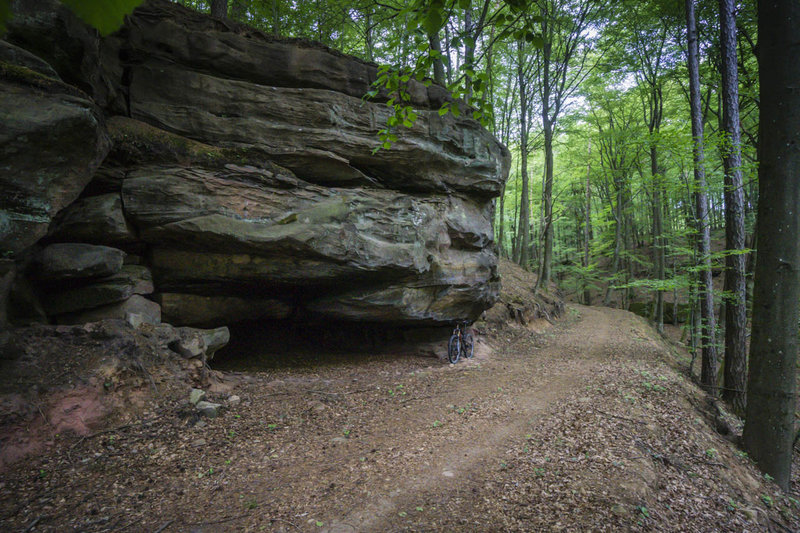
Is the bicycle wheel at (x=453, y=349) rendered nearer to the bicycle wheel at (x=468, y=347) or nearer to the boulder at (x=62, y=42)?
the bicycle wheel at (x=468, y=347)

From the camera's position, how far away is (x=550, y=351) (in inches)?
452

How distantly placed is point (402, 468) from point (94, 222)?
651cm

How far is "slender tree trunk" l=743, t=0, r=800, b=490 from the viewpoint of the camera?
4312mm

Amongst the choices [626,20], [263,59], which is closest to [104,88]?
[263,59]

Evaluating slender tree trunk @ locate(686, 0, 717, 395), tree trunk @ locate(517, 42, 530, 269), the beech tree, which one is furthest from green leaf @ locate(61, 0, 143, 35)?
tree trunk @ locate(517, 42, 530, 269)

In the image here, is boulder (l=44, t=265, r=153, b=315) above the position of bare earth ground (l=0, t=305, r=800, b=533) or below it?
above

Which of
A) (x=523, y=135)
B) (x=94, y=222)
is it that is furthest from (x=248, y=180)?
(x=523, y=135)

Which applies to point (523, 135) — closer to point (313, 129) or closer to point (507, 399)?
point (313, 129)

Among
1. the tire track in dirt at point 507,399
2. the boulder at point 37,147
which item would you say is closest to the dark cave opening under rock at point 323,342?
the tire track in dirt at point 507,399

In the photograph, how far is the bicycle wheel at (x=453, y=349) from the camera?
32.9 ft

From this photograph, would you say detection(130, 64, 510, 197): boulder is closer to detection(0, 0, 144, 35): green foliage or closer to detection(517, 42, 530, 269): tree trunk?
detection(0, 0, 144, 35): green foliage

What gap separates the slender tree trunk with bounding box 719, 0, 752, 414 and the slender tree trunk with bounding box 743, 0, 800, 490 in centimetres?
346

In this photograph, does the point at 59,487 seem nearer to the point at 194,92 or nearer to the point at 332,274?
the point at 332,274

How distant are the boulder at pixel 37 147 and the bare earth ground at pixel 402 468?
9.89 ft
